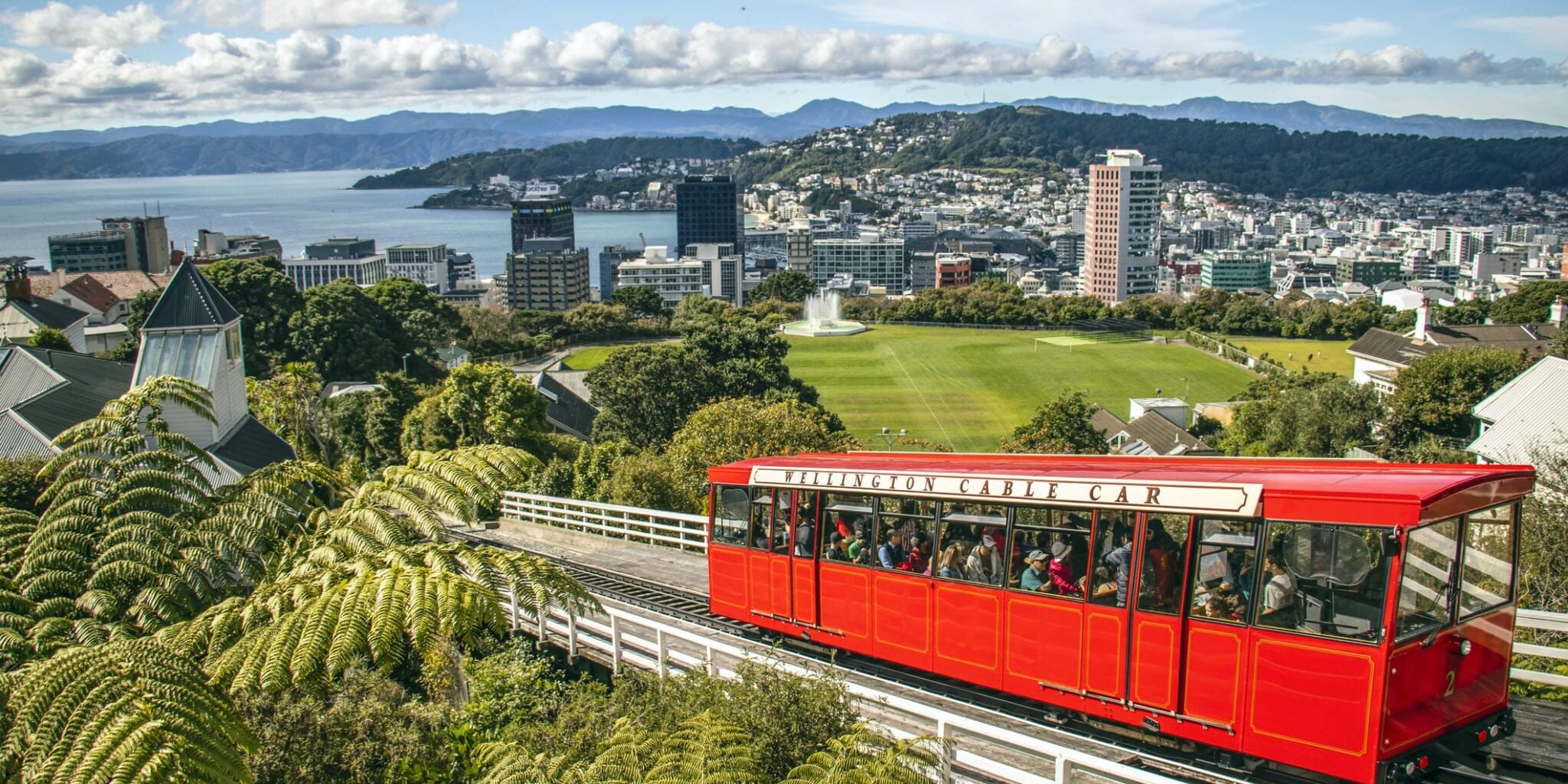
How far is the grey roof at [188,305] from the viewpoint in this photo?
31.7 metres

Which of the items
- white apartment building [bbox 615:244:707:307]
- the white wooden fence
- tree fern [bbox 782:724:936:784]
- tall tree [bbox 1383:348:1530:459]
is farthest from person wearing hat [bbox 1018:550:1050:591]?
white apartment building [bbox 615:244:707:307]

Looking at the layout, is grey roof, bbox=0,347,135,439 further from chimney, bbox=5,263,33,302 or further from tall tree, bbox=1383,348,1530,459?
tall tree, bbox=1383,348,1530,459

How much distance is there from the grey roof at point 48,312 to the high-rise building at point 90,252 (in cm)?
9559

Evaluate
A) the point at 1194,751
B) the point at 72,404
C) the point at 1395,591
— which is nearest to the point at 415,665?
the point at 1194,751

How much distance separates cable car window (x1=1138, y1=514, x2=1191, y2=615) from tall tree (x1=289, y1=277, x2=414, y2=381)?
56.5 m

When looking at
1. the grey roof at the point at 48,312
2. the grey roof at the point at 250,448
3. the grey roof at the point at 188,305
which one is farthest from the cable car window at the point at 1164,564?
the grey roof at the point at 48,312

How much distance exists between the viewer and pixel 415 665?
43.8 feet

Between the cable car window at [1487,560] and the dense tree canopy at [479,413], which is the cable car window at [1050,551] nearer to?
the cable car window at [1487,560]

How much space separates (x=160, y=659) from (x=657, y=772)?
3.04 m

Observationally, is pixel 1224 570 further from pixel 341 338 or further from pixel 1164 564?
pixel 341 338

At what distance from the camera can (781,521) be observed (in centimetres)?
1343

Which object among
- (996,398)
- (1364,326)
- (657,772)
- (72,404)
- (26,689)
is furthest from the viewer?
(1364,326)

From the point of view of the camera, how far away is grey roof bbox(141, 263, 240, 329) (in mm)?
31719

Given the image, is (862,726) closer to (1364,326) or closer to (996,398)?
(996,398)
